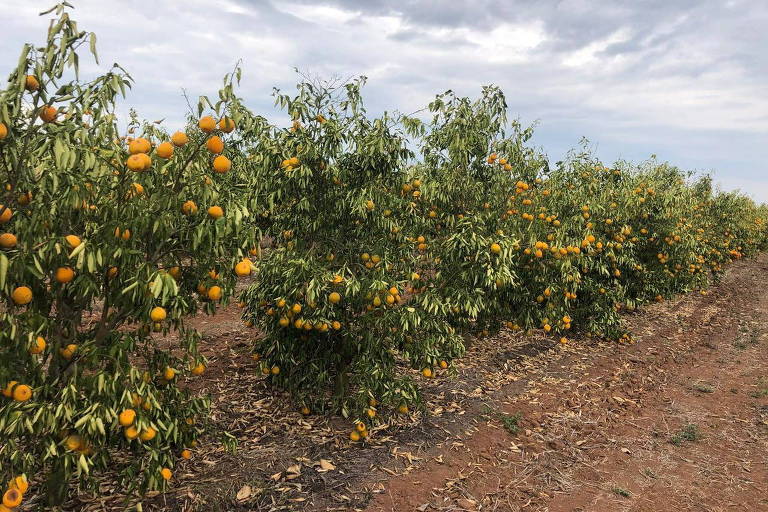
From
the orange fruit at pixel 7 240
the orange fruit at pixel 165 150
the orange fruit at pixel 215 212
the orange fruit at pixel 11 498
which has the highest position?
the orange fruit at pixel 165 150

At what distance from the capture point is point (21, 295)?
2.56 meters

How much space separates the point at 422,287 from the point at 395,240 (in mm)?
758

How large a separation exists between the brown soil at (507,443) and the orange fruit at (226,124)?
303 centimetres

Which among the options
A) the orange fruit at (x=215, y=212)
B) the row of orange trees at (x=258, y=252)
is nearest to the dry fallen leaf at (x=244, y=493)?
the row of orange trees at (x=258, y=252)

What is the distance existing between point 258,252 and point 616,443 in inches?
194

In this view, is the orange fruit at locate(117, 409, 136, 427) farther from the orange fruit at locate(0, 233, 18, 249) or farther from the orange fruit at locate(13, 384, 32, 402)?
the orange fruit at locate(0, 233, 18, 249)

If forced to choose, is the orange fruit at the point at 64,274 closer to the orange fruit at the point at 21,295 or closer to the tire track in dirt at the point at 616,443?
the orange fruit at the point at 21,295

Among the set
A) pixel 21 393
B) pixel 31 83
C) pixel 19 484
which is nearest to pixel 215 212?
pixel 31 83

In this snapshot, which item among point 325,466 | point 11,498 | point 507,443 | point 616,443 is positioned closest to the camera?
point 11,498

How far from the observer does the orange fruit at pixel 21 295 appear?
2.54 metres

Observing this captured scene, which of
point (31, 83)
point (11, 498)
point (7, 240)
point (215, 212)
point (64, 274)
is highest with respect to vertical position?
point (31, 83)

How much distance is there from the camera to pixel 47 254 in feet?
8.80

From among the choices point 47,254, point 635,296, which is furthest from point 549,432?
point 635,296

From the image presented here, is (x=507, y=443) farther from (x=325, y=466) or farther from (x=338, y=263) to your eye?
(x=338, y=263)
